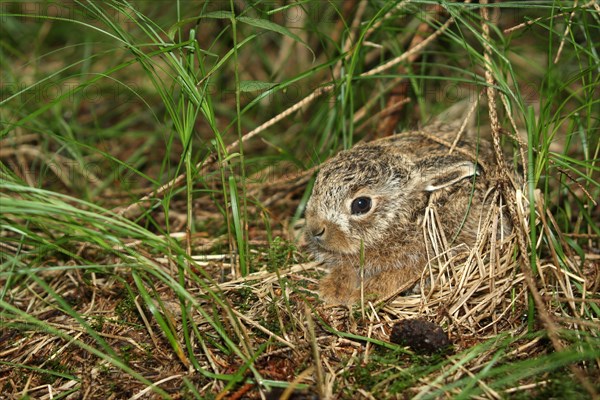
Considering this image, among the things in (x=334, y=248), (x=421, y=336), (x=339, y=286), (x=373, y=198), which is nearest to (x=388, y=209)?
(x=373, y=198)

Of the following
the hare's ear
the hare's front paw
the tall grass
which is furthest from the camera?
the hare's ear

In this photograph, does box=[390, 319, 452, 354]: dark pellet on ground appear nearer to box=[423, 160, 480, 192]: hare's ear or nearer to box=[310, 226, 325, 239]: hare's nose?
box=[310, 226, 325, 239]: hare's nose

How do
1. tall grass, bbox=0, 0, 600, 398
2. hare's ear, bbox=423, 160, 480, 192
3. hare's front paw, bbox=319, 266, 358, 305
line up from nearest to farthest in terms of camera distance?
1. tall grass, bbox=0, 0, 600, 398
2. hare's front paw, bbox=319, 266, 358, 305
3. hare's ear, bbox=423, 160, 480, 192

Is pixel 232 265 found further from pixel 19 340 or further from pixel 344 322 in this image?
pixel 19 340

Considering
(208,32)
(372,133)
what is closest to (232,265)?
(372,133)

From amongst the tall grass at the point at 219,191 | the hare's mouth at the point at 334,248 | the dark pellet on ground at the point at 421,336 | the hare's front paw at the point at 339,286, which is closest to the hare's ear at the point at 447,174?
the tall grass at the point at 219,191

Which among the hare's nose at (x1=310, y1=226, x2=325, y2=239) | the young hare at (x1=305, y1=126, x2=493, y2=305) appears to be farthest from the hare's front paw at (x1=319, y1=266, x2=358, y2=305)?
the hare's nose at (x1=310, y1=226, x2=325, y2=239)

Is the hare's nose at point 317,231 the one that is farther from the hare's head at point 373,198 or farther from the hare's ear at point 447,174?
the hare's ear at point 447,174

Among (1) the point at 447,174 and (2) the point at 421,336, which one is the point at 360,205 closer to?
(1) the point at 447,174
